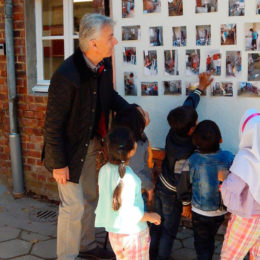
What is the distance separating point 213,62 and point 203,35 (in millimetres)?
229

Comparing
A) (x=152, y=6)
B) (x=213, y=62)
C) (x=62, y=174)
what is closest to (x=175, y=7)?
(x=152, y=6)

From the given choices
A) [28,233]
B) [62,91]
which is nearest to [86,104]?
[62,91]

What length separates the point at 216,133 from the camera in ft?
10.6

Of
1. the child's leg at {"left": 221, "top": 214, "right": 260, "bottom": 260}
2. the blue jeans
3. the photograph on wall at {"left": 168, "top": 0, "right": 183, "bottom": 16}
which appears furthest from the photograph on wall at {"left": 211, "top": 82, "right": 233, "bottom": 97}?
the child's leg at {"left": 221, "top": 214, "right": 260, "bottom": 260}

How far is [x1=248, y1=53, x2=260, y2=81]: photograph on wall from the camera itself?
3.49 metres

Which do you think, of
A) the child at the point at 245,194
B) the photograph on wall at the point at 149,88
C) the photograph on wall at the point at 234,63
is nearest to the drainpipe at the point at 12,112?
the photograph on wall at the point at 149,88

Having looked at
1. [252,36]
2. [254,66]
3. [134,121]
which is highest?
[252,36]

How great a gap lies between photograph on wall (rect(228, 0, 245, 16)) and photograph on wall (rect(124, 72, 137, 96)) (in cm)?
102

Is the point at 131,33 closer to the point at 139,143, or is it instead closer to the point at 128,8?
the point at 128,8

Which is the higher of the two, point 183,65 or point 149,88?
point 183,65

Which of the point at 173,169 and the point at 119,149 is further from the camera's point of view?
the point at 173,169

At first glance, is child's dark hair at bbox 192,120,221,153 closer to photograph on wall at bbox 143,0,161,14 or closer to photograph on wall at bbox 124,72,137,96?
photograph on wall at bbox 124,72,137,96

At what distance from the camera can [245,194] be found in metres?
3.00

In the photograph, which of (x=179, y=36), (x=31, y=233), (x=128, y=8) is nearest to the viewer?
(x=179, y=36)
